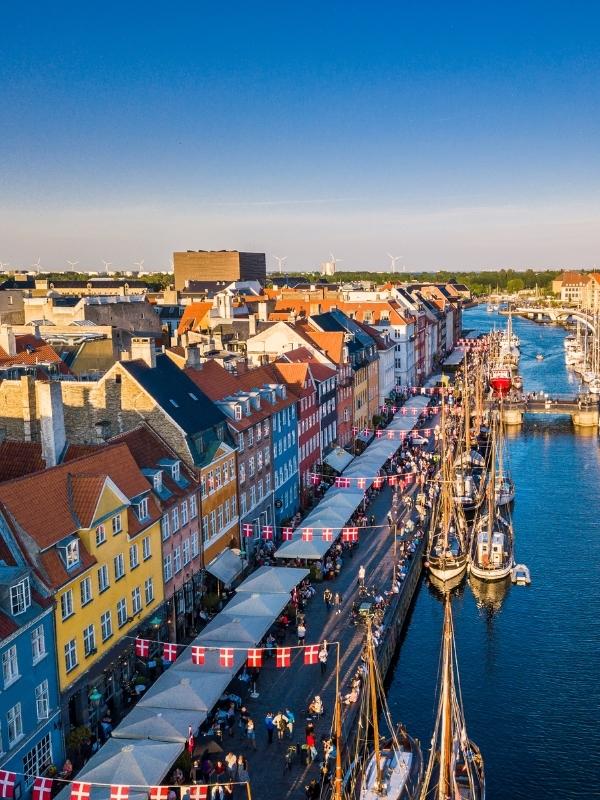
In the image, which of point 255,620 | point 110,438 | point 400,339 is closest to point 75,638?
point 255,620

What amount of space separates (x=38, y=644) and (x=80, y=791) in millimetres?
6013

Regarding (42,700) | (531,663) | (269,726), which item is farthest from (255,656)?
(531,663)

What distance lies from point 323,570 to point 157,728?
2383 cm

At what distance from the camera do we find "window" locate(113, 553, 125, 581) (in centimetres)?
4047

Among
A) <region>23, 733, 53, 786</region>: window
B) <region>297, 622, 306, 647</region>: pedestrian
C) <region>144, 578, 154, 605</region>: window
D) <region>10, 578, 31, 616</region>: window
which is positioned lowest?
<region>297, 622, 306, 647</region>: pedestrian

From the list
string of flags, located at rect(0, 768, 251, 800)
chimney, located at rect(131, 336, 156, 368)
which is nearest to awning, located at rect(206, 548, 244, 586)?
chimney, located at rect(131, 336, 156, 368)

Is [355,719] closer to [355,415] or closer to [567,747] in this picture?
[567,747]

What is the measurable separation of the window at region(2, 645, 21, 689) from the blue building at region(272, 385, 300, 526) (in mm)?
36383

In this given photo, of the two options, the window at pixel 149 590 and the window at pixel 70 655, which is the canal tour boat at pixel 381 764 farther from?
the window at pixel 149 590

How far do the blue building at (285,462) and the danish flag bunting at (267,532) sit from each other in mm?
4902

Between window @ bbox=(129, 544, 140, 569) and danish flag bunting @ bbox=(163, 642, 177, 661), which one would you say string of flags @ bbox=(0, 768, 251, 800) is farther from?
window @ bbox=(129, 544, 140, 569)

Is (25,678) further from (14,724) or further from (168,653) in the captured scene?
(168,653)

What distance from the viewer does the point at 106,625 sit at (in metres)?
39.6

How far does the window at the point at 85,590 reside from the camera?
37062mm
